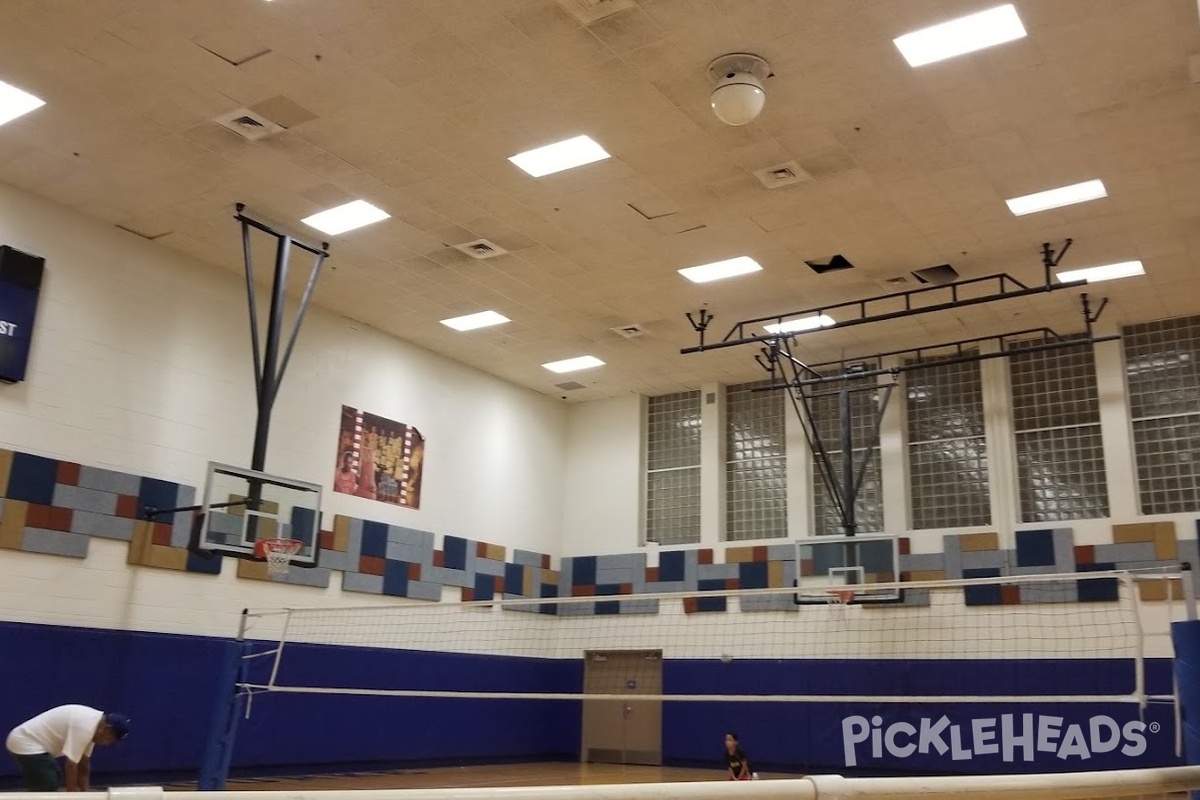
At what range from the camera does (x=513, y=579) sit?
1888cm

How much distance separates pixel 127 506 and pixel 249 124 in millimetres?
5318

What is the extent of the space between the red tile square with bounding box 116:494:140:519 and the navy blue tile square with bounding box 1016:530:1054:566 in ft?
42.1

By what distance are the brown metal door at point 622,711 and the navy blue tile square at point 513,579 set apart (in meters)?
1.85

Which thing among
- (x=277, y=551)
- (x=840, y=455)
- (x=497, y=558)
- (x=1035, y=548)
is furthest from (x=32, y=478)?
(x=1035, y=548)

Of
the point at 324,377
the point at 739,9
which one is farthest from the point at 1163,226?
the point at 324,377

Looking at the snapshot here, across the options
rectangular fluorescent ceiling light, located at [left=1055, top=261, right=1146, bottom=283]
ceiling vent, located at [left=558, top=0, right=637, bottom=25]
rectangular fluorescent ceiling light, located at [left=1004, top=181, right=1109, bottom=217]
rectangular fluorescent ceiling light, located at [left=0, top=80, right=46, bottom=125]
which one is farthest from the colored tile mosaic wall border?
ceiling vent, located at [left=558, top=0, right=637, bottom=25]

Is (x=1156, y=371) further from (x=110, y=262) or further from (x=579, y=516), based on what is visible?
(x=110, y=262)

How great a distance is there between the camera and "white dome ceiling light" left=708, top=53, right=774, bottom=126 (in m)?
9.44

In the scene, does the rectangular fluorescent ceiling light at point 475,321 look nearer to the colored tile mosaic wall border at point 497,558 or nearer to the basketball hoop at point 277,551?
the colored tile mosaic wall border at point 497,558

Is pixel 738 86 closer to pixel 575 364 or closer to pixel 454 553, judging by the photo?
pixel 575 364

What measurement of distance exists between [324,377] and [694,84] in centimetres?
841

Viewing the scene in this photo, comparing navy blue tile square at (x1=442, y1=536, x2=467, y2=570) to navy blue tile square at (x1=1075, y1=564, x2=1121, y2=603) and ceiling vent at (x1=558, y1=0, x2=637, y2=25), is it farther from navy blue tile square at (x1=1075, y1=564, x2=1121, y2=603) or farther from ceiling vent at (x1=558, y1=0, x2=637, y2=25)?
ceiling vent at (x1=558, y1=0, x2=637, y2=25)

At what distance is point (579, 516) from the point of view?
20.2 m

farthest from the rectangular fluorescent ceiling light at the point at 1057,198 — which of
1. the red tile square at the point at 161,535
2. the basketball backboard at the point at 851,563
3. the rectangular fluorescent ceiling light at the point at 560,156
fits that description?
the red tile square at the point at 161,535
